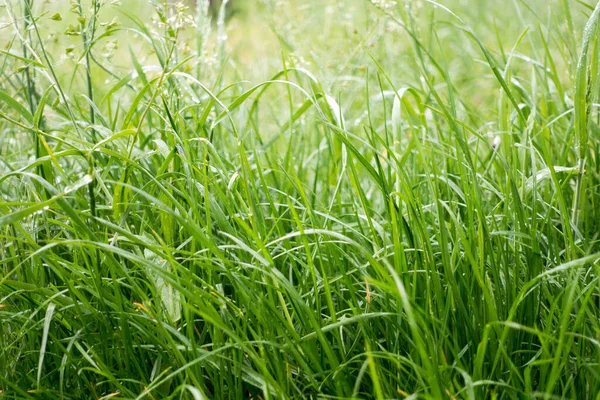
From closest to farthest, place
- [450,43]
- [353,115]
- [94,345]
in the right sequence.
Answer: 1. [94,345]
2. [353,115]
3. [450,43]

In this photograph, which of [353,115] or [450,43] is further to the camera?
[450,43]

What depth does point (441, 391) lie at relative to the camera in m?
1.06

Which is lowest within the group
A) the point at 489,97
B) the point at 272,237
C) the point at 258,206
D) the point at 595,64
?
the point at 489,97

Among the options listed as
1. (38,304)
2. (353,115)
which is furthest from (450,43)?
(38,304)

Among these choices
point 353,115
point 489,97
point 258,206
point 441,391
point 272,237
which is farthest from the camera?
point 489,97

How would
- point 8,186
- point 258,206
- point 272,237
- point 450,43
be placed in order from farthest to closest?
point 450,43 → point 8,186 → point 272,237 → point 258,206

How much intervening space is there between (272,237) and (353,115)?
1603 millimetres

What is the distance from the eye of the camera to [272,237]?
1.59 m

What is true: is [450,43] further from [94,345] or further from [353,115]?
[94,345]

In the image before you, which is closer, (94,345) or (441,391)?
(441,391)

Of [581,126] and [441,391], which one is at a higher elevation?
[581,126]

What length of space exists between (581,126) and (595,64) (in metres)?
0.19

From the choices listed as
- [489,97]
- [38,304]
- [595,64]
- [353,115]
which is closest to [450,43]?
[489,97]

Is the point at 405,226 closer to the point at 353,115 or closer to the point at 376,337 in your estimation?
the point at 376,337
